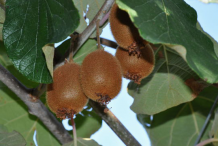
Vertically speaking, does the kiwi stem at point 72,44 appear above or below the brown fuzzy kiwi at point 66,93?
above

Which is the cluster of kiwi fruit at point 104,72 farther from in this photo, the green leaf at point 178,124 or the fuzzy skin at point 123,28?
the green leaf at point 178,124

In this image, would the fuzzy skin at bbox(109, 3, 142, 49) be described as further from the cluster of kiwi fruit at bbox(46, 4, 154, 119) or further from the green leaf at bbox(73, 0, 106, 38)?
the green leaf at bbox(73, 0, 106, 38)

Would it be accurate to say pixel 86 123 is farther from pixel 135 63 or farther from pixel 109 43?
pixel 135 63

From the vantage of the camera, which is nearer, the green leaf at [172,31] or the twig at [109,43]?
the green leaf at [172,31]

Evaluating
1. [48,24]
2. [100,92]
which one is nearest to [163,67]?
[100,92]

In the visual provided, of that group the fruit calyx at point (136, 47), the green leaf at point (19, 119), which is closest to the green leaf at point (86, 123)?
the green leaf at point (19, 119)

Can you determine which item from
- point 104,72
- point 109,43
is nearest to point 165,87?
point 109,43
